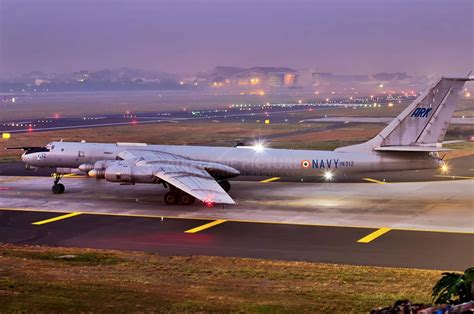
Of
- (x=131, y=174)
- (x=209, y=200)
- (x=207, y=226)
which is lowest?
(x=207, y=226)

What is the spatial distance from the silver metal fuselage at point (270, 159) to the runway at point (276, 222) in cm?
164

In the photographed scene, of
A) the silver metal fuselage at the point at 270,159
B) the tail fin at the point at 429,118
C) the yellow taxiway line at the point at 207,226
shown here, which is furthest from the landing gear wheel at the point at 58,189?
the tail fin at the point at 429,118

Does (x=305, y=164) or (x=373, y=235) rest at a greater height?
(x=305, y=164)

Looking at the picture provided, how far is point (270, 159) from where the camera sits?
37094mm

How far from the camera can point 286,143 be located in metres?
68.9

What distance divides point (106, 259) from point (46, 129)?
7487 cm

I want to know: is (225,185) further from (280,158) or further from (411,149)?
(411,149)

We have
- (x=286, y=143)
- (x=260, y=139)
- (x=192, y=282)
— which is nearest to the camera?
(x=192, y=282)

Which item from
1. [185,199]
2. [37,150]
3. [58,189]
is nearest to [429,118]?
[185,199]

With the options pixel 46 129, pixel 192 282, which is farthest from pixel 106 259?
pixel 46 129

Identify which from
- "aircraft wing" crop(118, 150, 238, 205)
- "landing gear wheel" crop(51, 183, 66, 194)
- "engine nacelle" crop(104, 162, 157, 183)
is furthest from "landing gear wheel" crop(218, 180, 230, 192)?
"landing gear wheel" crop(51, 183, 66, 194)

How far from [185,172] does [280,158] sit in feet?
22.2

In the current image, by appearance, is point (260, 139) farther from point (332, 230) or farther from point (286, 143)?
point (332, 230)

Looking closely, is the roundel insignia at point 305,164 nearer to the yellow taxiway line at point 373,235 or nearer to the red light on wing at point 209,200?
the red light on wing at point 209,200
